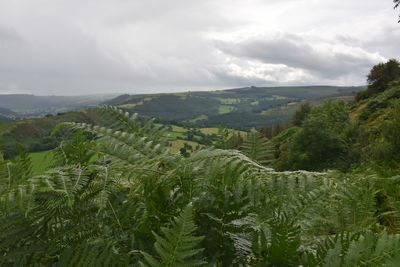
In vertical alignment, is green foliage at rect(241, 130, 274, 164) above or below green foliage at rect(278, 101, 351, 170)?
above

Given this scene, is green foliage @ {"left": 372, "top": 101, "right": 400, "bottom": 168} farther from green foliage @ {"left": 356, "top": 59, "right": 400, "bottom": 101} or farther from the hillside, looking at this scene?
green foliage @ {"left": 356, "top": 59, "right": 400, "bottom": 101}

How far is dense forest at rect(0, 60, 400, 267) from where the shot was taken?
1.63 metres

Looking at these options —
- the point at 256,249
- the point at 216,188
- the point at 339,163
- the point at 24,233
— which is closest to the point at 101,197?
the point at 24,233

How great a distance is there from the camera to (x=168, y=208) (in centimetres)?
192

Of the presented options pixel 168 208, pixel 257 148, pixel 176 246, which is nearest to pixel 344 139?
pixel 257 148

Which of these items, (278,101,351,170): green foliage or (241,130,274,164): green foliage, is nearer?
(241,130,274,164): green foliage

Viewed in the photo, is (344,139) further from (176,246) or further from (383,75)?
(176,246)

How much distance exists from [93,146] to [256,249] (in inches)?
38.1

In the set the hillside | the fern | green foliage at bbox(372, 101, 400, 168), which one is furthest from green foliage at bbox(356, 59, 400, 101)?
the fern

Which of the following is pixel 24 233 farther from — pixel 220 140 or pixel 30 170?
pixel 220 140

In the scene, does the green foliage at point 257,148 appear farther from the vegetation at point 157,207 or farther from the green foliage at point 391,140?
the green foliage at point 391,140

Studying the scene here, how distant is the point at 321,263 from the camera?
160 centimetres

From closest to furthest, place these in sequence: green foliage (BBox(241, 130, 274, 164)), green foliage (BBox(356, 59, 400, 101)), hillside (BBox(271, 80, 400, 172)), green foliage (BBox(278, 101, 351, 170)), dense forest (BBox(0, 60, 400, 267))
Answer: dense forest (BBox(0, 60, 400, 267))
green foliage (BBox(241, 130, 274, 164))
hillside (BBox(271, 80, 400, 172))
green foliage (BBox(278, 101, 351, 170))
green foliage (BBox(356, 59, 400, 101))

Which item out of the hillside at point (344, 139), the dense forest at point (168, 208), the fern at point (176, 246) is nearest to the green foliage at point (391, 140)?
the hillside at point (344, 139)
